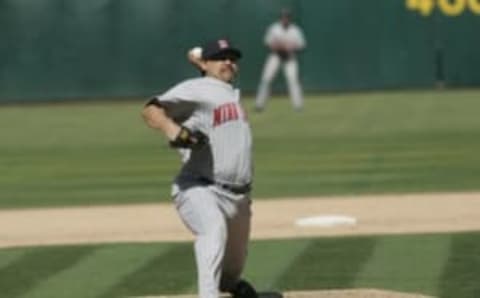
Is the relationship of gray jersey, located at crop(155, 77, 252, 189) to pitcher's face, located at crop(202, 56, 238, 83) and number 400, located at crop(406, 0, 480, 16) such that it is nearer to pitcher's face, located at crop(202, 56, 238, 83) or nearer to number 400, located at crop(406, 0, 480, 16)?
pitcher's face, located at crop(202, 56, 238, 83)

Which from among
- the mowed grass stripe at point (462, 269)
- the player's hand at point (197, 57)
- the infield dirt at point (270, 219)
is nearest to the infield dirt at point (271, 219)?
the infield dirt at point (270, 219)

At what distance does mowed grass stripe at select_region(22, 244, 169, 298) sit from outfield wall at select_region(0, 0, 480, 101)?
77.7 ft

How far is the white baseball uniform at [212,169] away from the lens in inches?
324

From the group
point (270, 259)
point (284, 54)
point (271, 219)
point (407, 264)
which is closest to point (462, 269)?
point (407, 264)

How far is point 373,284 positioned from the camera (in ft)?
32.1

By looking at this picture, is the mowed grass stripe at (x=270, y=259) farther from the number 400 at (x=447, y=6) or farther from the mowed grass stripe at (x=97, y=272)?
the number 400 at (x=447, y=6)

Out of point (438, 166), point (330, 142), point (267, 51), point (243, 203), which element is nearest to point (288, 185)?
point (438, 166)

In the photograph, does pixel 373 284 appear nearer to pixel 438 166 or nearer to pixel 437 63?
pixel 438 166

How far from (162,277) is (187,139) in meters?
2.55

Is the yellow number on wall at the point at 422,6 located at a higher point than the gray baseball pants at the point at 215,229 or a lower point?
lower

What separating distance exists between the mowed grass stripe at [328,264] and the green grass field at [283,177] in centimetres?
2

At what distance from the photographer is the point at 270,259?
11.2 metres

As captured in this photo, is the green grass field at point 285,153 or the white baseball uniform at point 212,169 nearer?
the white baseball uniform at point 212,169

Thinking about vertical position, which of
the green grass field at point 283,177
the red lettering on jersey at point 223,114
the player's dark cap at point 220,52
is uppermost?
the player's dark cap at point 220,52
